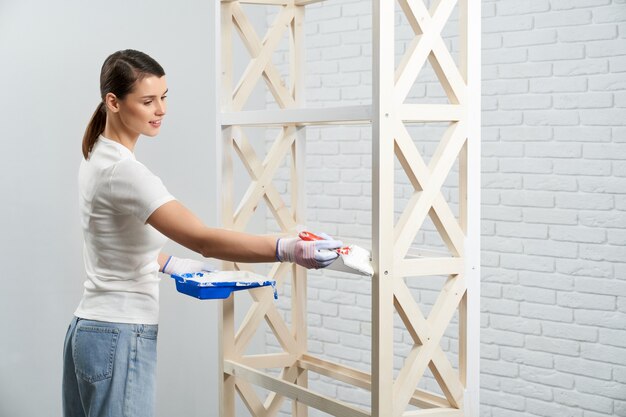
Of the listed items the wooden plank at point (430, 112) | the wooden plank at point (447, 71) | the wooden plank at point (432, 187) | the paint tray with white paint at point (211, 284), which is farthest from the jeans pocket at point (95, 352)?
the wooden plank at point (447, 71)

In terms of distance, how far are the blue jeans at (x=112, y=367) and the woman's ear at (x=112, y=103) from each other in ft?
2.15

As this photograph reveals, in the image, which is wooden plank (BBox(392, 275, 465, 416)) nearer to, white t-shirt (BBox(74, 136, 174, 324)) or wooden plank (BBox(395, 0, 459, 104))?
wooden plank (BBox(395, 0, 459, 104))

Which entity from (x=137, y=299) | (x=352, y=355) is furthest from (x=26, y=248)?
(x=352, y=355)

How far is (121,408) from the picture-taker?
2.56m

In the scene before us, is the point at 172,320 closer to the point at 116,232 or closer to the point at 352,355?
the point at 352,355

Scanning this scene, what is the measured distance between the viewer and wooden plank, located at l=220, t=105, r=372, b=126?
7.96 feet

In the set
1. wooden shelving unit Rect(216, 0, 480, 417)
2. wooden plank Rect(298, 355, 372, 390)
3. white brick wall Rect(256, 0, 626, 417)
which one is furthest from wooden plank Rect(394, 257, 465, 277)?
white brick wall Rect(256, 0, 626, 417)

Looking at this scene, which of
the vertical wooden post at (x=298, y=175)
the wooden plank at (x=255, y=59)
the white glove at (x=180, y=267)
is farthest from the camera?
the vertical wooden post at (x=298, y=175)

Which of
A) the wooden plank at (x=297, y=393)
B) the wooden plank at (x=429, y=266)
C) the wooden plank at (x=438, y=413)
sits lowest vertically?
the wooden plank at (x=438, y=413)

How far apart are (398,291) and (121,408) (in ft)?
2.99

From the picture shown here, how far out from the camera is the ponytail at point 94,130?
8.73ft

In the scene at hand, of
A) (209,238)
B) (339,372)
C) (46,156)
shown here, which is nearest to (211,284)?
(209,238)

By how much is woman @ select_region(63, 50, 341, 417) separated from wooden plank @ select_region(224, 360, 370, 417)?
15.9 inches

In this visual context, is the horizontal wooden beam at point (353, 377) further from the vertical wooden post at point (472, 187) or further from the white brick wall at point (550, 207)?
the white brick wall at point (550, 207)
